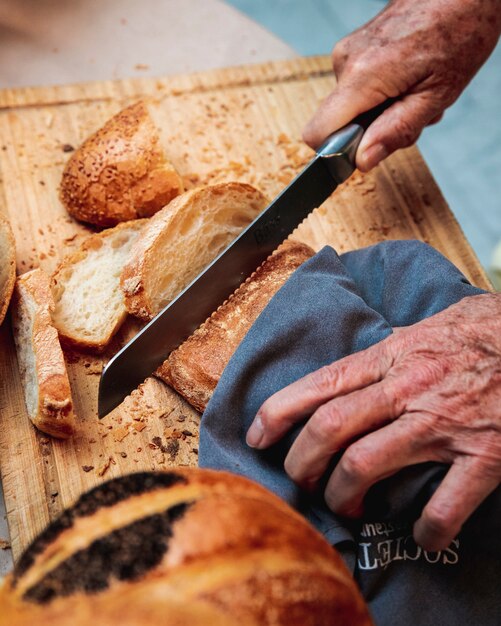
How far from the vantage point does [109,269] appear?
6.24ft

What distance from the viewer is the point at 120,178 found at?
1.96 metres

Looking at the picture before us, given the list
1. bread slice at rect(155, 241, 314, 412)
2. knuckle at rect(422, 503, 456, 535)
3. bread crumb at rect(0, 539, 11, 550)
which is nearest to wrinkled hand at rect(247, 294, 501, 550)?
knuckle at rect(422, 503, 456, 535)

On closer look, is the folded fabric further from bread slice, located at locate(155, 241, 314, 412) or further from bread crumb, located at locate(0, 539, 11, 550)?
bread crumb, located at locate(0, 539, 11, 550)

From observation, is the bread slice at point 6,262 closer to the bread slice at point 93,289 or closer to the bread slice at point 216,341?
the bread slice at point 93,289

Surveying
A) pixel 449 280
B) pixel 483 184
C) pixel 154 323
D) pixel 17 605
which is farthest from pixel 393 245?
pixel 483 184

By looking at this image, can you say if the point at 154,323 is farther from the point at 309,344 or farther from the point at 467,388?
the point at 467,388

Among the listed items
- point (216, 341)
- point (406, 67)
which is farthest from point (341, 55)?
point (216, 341)

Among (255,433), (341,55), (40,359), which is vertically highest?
(341,55)

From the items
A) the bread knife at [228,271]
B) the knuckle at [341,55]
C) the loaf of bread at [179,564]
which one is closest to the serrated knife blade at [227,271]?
the bread knife at [228,271]

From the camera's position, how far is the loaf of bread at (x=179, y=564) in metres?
0.87

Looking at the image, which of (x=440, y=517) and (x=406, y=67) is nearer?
(x=440, y=517)

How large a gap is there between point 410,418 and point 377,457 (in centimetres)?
10

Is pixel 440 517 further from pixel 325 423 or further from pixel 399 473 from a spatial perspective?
pixel 325 423

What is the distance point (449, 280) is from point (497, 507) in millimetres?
559
